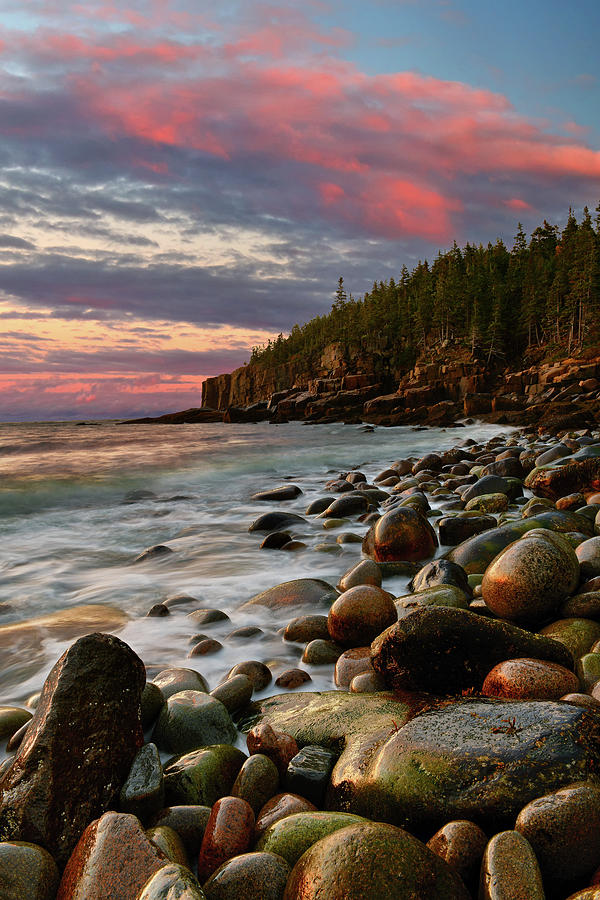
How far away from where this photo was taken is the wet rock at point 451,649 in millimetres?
2508

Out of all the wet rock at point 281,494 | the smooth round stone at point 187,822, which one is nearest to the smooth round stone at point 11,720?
the smooth round stone at point 187,822

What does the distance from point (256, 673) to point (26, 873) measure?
1.75 metres

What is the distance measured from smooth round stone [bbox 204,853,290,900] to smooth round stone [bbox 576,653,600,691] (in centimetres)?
180

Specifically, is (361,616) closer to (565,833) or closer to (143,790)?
(143,790)

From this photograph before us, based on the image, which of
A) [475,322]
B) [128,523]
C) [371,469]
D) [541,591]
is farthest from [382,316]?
[541,591]

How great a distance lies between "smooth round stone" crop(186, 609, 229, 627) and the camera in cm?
449

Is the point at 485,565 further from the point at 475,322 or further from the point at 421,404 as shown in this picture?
the point at 475,322

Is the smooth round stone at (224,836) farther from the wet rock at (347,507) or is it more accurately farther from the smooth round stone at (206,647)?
the wet rock at (347,507)

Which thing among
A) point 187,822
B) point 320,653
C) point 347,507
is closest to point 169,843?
point 187,822

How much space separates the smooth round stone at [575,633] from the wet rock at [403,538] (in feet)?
7.88

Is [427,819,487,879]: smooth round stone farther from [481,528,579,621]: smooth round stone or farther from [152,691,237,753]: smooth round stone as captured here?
[481,528,579,621]: smooth round stone

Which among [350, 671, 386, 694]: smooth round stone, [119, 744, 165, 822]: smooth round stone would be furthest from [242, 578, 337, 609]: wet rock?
[119, 744, 165, 822]: smooth round stone

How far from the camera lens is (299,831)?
1642 mm

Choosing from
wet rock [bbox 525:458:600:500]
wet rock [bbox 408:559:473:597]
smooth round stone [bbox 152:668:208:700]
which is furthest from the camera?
wet rock [bbox 525:458:600:500]
